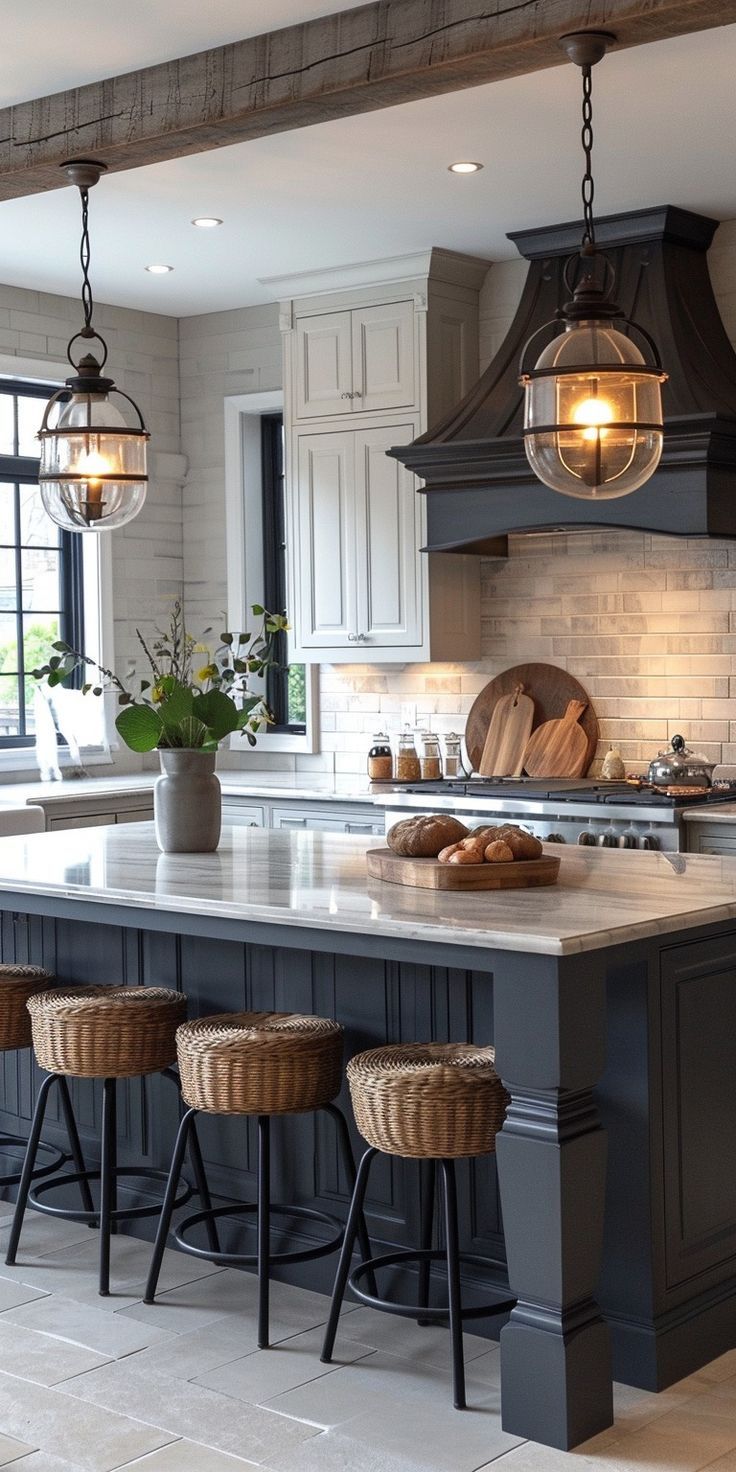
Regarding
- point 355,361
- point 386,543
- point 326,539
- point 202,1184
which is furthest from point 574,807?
point 355,361

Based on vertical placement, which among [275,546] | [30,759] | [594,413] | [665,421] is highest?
[665,421]

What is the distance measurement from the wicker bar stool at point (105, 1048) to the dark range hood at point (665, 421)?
95.8 inches

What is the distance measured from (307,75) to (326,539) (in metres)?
2.90

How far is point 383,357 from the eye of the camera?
20.5ft

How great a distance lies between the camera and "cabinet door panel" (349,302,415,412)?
6.18 metres

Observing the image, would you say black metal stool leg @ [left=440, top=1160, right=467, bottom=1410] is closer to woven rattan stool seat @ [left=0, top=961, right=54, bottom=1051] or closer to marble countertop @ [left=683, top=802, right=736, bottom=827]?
woven rattan stool seat @ [left=0, top=961, right=54, bottom=1051]

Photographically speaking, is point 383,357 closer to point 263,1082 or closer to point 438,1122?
point 263,1082

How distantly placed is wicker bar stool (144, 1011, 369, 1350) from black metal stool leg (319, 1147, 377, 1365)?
3 centimetres

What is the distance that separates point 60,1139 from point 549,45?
9.62 feet

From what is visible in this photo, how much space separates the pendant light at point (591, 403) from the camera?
3.26m

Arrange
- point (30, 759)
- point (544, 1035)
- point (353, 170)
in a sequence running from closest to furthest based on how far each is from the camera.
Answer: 1. point (544, 1035)
2. point (353, 170)
3. point (30, 759)

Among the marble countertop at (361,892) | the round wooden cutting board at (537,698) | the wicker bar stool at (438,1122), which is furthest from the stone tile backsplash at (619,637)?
the wicker bar stool at (438,1122)

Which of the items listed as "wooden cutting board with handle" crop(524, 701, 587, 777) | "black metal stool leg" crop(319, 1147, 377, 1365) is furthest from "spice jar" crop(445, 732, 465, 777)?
"black metal stool leg" crop(319, 1147, 377, 1365)

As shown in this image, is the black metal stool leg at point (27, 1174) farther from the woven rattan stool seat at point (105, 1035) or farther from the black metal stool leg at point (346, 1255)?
the black metal stool leg at point (346, 1255)
